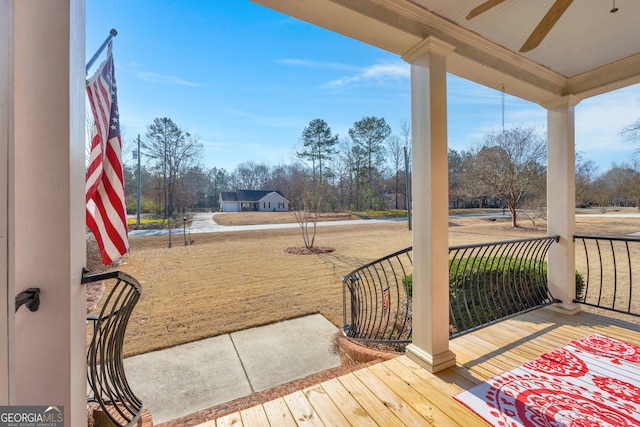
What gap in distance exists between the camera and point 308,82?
320 inches

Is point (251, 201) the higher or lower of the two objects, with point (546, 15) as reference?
higher

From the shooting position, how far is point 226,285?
575cm

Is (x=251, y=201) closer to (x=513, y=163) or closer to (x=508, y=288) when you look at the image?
(x=513, y=163)

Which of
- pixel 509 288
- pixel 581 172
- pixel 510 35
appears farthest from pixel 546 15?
pixel 581 172

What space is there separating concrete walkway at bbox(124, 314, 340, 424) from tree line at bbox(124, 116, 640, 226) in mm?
7713

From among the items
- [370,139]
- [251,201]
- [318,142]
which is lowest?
[251,201]

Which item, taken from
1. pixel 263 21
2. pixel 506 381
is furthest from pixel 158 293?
pixel 506 381

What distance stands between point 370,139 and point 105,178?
84.5ft

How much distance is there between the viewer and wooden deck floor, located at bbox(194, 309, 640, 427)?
1.58m

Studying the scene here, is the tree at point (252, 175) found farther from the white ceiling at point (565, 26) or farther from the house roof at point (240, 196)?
the white ceiling at point (565, 26)

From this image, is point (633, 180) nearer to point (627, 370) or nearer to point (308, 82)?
point (308, 82)

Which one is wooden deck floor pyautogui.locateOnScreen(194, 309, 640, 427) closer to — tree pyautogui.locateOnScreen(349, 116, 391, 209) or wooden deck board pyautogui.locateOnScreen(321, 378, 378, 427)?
wooden deck board pyautogui.locateOnScreen(321, 378, 378, 427)

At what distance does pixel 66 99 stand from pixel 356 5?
174 cm

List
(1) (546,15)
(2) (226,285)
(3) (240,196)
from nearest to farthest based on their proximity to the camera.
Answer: (1) (546,15) < (2) (226,285) < (3) (240,196)
